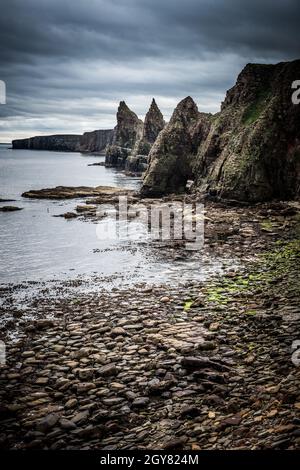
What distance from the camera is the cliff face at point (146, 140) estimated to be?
131375 mm

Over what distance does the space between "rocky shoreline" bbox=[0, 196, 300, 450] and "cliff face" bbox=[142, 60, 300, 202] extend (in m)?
23.5

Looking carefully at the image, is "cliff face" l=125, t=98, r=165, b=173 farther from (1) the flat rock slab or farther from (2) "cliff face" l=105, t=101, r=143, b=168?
(1) the flat rock slab

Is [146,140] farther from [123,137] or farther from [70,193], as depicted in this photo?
[70,193]

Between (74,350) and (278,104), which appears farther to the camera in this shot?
(278,104)

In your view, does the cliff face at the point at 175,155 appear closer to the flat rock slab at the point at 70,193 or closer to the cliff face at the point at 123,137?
the flat rock slab at the point at 70,193

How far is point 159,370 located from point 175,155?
50893mm

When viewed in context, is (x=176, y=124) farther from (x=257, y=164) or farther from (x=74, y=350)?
(x=74, y=350)

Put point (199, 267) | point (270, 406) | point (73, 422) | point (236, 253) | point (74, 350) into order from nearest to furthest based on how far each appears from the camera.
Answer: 1. point (270, 406)
2. point (73, 422)
3. point (74, 350)
4. point (199, 267)
5. point (236, 253)

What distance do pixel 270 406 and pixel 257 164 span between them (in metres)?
33.6

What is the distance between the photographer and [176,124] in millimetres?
58562

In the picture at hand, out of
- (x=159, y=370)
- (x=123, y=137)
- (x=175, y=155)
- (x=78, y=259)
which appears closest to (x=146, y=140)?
(x=123, y=137)

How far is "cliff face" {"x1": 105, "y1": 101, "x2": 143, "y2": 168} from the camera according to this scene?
168m

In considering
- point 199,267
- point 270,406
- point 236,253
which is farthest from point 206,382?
point 236,253

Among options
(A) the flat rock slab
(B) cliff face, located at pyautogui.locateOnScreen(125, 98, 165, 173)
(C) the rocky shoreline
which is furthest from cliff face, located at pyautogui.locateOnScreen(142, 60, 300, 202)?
(B) cliff face, located at pyautogui.locateOnScreen(125, 98, 165, 173)
